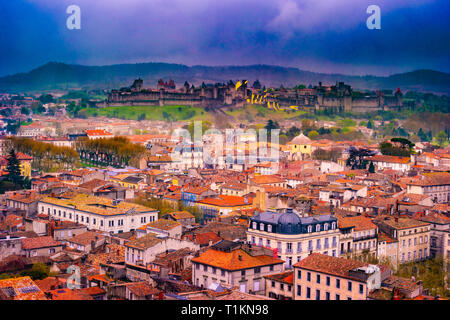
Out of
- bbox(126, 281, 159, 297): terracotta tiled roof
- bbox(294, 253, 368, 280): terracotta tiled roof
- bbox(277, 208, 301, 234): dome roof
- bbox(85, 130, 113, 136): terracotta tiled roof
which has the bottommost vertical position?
bbox(126, 281, 159, 297): terracotta tiled roof

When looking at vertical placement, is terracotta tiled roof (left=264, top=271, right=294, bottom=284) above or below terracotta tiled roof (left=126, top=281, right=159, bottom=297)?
below

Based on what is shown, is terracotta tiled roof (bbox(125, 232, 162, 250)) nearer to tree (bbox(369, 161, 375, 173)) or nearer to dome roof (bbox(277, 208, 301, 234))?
dome roof (bbox(277, 208, 301, 234))

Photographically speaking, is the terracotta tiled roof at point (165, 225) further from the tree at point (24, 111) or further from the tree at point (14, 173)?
the tree at point (24, 111)

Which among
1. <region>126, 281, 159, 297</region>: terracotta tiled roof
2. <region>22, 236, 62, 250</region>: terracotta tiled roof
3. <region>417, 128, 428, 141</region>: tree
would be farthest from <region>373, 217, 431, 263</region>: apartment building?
<region>417, 128, 428, 141</region>: tree

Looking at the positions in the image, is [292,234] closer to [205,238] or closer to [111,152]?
[205,238]

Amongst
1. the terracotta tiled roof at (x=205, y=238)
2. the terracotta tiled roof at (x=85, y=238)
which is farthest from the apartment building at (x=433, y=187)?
the terracotta tiled roof at (x=85, y=238)
